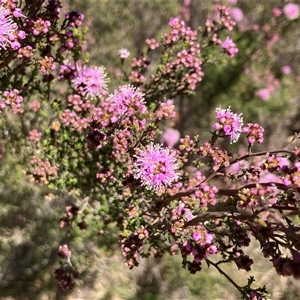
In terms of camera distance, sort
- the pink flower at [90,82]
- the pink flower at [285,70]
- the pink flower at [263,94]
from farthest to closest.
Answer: the pink flower at [285,70] → the pink flower at [263,94] → the pink flower at [90,82]

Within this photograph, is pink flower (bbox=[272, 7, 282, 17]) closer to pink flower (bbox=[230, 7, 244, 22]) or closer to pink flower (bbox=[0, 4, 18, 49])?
pink flower (bbox=[230, 7, 244, 22])

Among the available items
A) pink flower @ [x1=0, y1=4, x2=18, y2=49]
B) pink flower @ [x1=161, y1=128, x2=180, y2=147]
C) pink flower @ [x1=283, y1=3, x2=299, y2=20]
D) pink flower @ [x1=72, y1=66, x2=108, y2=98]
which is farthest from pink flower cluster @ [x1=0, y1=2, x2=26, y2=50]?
pink flower @ [x1=283, y1=3, x2=299, y2=20]

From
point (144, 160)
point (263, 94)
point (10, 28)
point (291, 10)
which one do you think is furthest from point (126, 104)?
point (291, 10)

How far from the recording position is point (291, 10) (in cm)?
632

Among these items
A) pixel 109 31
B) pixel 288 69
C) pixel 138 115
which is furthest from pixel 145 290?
pixel 288 69

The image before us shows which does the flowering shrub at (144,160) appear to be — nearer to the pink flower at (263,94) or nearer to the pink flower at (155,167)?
the pink flower at (155,167)

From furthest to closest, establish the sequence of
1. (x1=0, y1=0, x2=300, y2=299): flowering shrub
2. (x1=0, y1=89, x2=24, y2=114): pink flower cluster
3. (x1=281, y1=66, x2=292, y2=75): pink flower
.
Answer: (x1=281, y1=66, x2=292, y2=75): pink flower < (x1=0, y1=89, x2=24, y2=114): pink flower cluster < (x1=0, y1=0, x2=300, y2=299): flowering shrub

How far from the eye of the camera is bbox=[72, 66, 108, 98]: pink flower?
3.11 meters

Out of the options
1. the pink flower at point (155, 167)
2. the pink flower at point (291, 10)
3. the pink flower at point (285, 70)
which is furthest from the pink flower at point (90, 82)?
the pink flower at point (291, 10)

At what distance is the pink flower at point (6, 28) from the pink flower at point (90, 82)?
68 cm

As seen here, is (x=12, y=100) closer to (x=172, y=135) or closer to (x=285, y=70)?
(x=172, y=135)

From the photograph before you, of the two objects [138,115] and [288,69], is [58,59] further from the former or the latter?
[288,69]

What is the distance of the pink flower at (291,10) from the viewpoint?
6309mm

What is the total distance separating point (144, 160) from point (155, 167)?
94 millimetres
